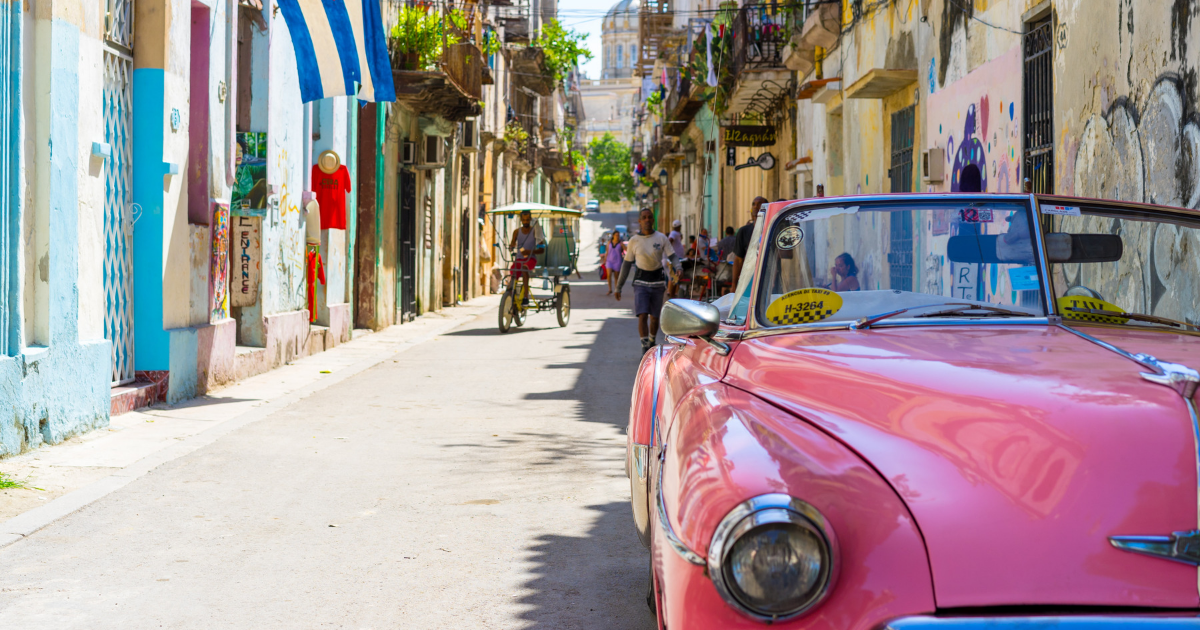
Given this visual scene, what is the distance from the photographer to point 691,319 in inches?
125

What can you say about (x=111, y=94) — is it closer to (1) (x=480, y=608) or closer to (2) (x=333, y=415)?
(2) (x=333, y=415)

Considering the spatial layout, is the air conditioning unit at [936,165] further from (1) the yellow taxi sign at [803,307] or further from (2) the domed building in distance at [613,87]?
(2) the domed building in distance at [613,87]

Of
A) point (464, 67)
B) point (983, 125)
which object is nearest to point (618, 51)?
point (464, 67)

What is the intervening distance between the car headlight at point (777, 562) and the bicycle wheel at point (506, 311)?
51.3ft

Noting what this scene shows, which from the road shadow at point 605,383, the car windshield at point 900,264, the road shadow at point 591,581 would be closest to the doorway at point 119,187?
the road shadow at point 605,383

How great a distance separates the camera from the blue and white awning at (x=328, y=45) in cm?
1104

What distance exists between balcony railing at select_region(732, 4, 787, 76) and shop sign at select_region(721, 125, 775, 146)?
3117 mm

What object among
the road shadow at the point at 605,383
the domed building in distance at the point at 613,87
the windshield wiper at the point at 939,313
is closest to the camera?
the windshield wiper at the point at 939,313

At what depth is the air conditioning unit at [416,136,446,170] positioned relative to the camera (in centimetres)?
2203

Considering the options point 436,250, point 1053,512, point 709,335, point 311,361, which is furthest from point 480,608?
point 436,250

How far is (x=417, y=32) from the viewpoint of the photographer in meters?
19.2

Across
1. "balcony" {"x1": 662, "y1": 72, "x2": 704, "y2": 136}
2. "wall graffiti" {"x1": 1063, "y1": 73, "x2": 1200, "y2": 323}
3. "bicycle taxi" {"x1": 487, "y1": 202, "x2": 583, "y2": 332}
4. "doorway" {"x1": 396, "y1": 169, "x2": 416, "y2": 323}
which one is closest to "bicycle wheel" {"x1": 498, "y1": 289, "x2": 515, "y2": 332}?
"bicycle taxi" {"x1": 487, "y1": 202, "x2": 583, "y2": 332}

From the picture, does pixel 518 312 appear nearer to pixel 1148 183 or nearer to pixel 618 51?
pixel 1148 183

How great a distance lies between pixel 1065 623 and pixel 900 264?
153 centimetres
